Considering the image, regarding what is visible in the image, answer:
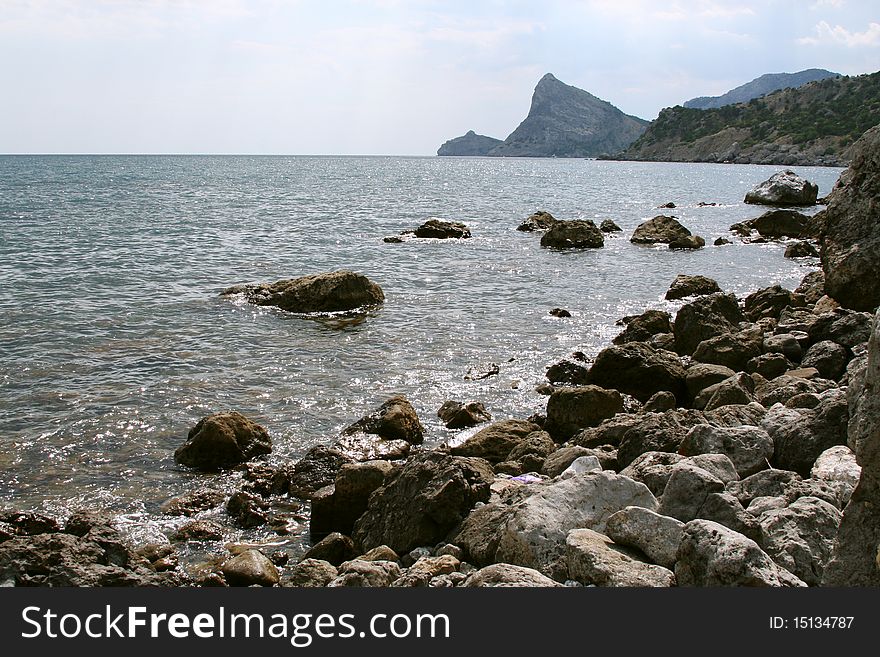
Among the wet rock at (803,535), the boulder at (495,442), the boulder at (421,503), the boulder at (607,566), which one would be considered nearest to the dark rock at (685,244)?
the boulder at (495,442)

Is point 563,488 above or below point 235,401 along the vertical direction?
above

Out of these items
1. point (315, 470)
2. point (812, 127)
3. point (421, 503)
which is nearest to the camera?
point (421, 503)

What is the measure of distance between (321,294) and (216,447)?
1280 centimetres

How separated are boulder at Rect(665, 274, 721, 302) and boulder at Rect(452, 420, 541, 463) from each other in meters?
16.0

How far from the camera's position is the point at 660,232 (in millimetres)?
44750

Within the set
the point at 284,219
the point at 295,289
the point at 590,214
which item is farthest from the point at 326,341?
the point at 590,214

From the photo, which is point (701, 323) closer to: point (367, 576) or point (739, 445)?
point (739, 445)

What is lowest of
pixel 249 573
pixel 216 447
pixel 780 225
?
pixel 249 573

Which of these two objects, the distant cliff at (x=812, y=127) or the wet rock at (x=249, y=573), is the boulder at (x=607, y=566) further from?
the distant cliff at (x=812, y=127)

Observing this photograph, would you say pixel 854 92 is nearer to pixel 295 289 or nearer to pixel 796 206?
pixel 796 206

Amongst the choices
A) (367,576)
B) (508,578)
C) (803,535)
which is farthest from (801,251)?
(508,578)

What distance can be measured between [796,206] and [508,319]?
5424 centimetres

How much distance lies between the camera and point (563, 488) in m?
7.84

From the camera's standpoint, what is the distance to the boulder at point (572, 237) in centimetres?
4316
